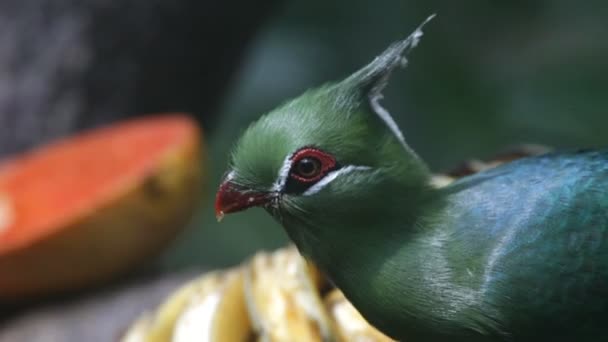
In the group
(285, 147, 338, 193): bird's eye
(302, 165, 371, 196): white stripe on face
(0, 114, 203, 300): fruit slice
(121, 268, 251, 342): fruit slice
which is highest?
(0, 114, 203, 300): fruit slice

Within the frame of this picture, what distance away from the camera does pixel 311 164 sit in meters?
0.65

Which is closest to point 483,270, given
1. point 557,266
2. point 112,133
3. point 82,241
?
point 557,266

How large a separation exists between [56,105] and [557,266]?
1.83m

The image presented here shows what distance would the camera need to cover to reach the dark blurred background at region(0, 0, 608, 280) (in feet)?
7.33

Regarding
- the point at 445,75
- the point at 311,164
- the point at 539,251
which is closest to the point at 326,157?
the point at 311,164

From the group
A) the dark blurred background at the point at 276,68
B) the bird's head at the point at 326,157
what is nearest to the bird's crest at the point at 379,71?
the bird's head at the point at 326,157

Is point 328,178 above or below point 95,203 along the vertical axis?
below

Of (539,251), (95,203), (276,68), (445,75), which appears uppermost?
(276,68)

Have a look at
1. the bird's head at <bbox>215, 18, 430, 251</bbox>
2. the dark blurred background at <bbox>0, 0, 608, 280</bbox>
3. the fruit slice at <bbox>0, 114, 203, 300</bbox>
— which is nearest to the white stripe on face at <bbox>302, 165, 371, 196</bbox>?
the bird's head at <bbox>215, 18, 430, 251</bbox>

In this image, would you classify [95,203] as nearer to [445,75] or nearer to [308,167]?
[308,167]

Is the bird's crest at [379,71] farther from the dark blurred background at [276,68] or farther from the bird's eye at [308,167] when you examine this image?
the dark blurred background at [276,68]

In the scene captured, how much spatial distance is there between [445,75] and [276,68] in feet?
2.16

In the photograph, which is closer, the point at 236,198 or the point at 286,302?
the point at 236,198

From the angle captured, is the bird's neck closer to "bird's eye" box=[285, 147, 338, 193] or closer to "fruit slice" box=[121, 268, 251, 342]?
"bird's eye" box=[285, 147, 338, 193]
